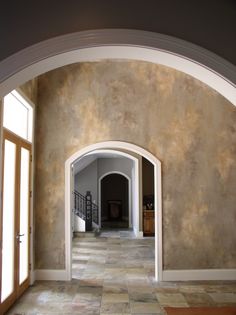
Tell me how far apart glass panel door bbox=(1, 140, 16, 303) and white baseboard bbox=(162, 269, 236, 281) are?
10.0 ft

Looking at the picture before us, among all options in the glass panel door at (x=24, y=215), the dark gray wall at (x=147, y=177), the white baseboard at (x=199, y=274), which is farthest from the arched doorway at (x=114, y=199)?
the glass panel door at (x=24, y=215)

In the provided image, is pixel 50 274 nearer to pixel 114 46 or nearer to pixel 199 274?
pixel 199 274

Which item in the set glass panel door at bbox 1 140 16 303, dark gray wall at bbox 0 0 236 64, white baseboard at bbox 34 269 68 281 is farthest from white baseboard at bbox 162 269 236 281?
dark gray wall at bbox 0 0 236 64

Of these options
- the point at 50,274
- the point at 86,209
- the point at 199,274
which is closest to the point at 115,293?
the point at 50,274

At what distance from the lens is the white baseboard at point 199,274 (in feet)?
22.6

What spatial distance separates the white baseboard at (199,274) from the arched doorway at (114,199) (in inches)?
510

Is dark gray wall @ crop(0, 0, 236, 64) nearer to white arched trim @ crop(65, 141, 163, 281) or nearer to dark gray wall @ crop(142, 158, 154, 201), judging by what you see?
white arched trim @ crop(65, 141, 163, 281)

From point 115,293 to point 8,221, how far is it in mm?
2309

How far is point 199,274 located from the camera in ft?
22.7

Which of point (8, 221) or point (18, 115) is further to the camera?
point (18, 115)

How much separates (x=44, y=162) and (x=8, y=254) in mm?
2222

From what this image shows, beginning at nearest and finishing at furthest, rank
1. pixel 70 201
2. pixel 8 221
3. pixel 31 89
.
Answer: pixel 8 221 → pixel 31 89 → pixel 70 201

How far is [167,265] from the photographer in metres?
6.93

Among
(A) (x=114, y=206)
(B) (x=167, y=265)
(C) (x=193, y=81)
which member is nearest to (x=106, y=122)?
(C) (x=193, y=81)
